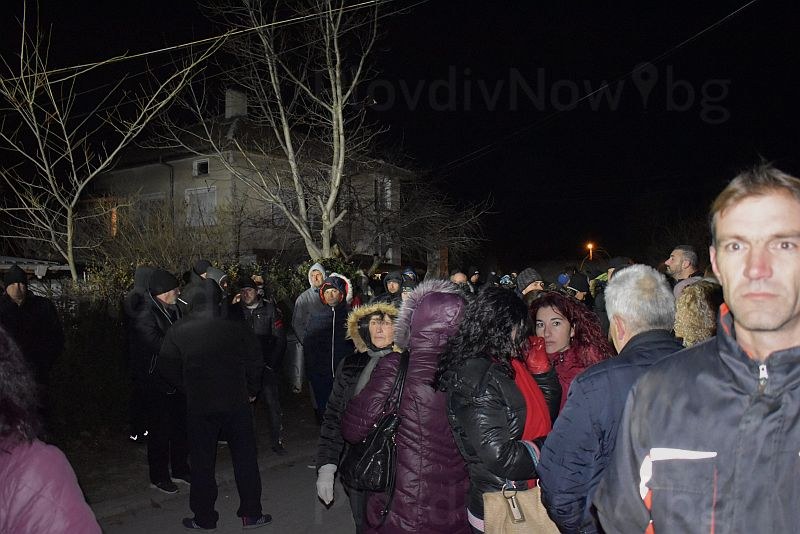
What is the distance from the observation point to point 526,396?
3395mm

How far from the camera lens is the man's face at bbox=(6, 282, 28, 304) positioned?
700 cm

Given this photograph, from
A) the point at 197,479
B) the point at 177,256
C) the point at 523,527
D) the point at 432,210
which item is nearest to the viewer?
the point at 523,527

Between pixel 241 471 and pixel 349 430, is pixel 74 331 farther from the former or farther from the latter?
pixel 349 430

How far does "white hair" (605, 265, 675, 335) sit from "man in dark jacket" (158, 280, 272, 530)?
3495 millimetres

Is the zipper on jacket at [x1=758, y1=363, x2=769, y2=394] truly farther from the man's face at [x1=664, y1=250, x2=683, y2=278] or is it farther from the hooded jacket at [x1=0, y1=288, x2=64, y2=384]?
the hooded jacket at [x1=0, y1=288, x2=64, y2=384]

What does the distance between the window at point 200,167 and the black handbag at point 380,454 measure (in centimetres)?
2668

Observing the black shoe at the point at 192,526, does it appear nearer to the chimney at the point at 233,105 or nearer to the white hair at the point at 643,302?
the white hair at the point at 643,302

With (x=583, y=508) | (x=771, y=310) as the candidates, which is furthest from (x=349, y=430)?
(x=771, y=310)

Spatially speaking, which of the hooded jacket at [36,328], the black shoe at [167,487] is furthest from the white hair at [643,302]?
the hooded jacket at [36,328]

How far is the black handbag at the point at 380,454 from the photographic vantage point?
3506 mm

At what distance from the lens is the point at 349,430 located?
3.74 metres

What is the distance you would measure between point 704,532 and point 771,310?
1.96 ft

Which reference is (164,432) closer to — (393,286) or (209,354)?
(209,354)

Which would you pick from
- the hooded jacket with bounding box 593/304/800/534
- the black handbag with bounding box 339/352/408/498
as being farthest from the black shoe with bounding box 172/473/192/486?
the hooded jacket with bounding box 593/304/800/534
